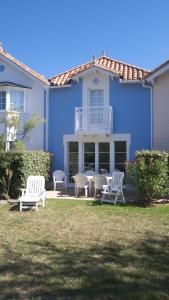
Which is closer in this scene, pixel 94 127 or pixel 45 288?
pixel 45 288

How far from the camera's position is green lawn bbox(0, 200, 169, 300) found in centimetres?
596

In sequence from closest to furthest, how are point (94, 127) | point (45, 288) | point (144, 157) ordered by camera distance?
point (45, 288), point (144, 157), point (94, 127)

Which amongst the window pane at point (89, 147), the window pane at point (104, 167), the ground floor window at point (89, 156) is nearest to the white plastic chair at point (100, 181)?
the window pane at point (104, 167)

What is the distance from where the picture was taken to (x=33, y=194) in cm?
1453

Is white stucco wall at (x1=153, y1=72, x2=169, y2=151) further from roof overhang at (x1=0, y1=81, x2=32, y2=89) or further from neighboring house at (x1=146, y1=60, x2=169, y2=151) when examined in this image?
roof overhang at (x1=0, y1=81, x2=32, y2=89)

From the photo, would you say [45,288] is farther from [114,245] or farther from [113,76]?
[113,76]

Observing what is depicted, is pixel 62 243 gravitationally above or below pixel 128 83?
below

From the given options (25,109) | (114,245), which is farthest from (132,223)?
(25,109)

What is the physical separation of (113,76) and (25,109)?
17.9 ft

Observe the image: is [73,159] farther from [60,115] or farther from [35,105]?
[35,105]

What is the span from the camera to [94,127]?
20.0 meters

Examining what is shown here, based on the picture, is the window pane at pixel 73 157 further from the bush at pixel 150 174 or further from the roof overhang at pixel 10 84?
the bush at pixel 150 174

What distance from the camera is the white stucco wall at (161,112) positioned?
63.2ft

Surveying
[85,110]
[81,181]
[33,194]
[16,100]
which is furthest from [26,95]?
[33,194]
